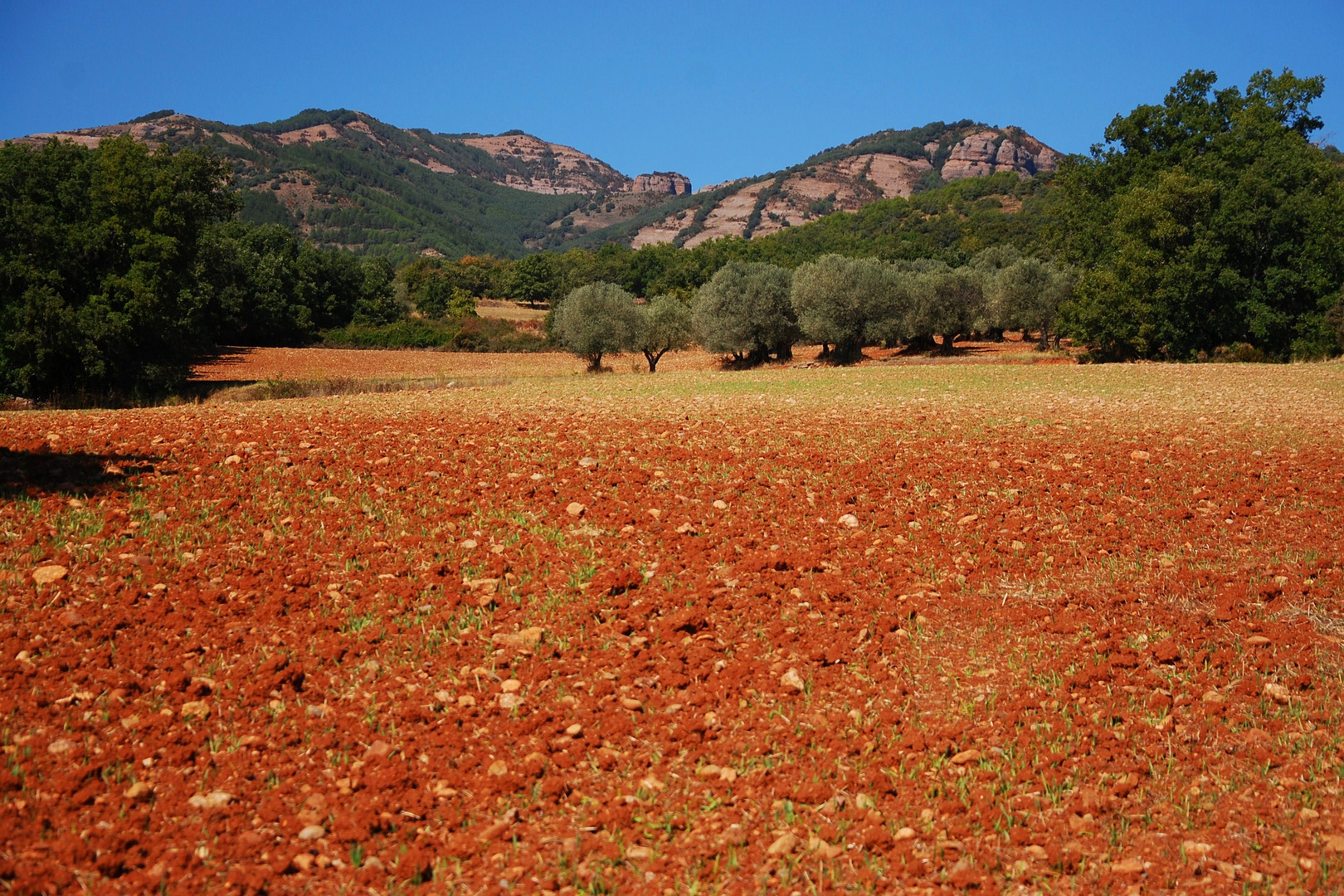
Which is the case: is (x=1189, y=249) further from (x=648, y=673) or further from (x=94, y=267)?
(x=94, y=267)

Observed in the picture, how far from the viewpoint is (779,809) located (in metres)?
4.54

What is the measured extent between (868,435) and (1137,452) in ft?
13.6

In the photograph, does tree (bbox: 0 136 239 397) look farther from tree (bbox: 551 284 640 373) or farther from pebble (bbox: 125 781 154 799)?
pebble (bbox: 125 781 154 799)

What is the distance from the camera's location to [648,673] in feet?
19.5

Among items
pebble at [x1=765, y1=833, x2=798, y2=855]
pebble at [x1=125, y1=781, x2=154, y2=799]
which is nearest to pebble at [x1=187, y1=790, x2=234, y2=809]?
pebble at [x1=125, y1=781, x2=154, y2=799]

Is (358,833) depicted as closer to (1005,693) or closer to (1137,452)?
(1005,693)

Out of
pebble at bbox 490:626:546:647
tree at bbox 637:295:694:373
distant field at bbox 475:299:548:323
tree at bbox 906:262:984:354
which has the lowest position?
pebble at bbox 490:626:546:647

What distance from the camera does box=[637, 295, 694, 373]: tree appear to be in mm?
47750

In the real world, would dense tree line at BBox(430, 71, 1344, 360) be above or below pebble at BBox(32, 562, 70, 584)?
above

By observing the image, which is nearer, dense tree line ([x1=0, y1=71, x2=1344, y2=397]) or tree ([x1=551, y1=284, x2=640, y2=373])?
dense tree line ([x1=0, y1=71, x2=1344, y2=397])

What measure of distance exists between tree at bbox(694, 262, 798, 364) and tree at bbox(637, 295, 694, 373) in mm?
972

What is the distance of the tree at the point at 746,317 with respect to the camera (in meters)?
49.6

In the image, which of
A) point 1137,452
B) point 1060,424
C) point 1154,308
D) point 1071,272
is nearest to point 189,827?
point 1137,452

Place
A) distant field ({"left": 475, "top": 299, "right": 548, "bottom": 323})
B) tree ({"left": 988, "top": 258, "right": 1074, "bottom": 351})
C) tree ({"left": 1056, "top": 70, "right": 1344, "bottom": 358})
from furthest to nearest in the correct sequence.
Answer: distant field ({"left": 475, "top": 299, "right": 548, "bottom": 323}), tree ({"left": 988, "top": 258, "right": 1074, "bottom": 351}), tree ({"left": 1056, "top": 70, "right": 1344, "bottom": 358})
